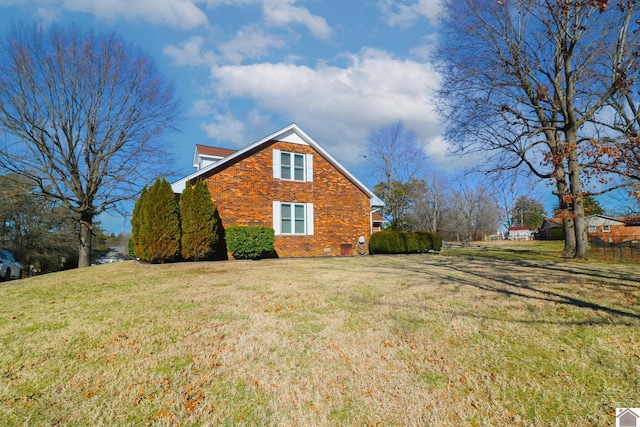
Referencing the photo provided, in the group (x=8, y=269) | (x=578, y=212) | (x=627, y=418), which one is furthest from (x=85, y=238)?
(x=578, y=212)

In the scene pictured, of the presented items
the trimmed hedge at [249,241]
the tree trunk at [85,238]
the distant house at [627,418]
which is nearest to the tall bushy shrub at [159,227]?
the trimmed hedge at [249,241]

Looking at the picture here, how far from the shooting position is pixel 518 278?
7.59 meters

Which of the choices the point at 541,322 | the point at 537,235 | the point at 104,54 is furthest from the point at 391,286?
the point at 537,235

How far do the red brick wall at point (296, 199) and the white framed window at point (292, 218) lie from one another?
231mm

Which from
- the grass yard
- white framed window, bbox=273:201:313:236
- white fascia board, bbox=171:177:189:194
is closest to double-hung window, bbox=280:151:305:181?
white framed window, bbox=273:201:313:236

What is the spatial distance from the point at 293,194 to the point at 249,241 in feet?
12.1

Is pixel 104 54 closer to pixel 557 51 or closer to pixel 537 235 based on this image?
pixel 557 51

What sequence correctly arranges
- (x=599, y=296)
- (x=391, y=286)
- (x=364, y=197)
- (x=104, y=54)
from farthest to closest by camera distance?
(x=364, y=197)
(x=104, y=54)
(x=391, y=286)
(x=599, y=296)

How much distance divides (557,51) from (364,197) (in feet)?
33.7

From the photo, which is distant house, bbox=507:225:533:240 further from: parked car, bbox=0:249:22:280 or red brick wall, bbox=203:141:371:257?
parked car, bbox=0:249:22:280

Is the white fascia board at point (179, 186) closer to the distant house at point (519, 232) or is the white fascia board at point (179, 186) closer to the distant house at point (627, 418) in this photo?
the distant house at point (627, 418)

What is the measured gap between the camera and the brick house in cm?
1374

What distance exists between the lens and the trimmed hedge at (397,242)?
16.6 m

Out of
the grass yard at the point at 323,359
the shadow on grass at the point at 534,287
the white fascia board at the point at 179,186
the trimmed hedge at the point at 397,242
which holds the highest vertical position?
the white fascia board at the point at 179,186
